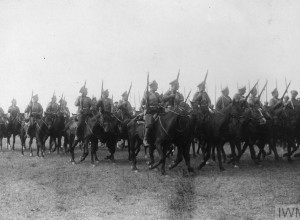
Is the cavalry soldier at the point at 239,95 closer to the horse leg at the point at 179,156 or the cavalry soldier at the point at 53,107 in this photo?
the horse leg at the point at 179,156

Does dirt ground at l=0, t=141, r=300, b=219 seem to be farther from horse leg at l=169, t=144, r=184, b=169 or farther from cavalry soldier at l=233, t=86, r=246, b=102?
cavalry soldier at l=233, t=86, r=246, b=102

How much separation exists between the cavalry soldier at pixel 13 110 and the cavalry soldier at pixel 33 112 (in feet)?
17.3

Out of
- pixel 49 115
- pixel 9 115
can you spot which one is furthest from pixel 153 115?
pixel 9 115

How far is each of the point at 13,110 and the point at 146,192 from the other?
1672cm

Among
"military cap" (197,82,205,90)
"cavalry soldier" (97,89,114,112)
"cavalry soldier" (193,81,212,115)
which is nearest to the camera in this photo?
"cavalry soldier" (193,81,212,115)

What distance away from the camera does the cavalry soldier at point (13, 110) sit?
24891 mm

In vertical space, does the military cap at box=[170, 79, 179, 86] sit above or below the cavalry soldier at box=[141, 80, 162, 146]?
above

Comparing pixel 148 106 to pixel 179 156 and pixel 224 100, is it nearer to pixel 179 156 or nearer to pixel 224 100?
pixel 179 156

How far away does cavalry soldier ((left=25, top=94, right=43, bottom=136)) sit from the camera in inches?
776

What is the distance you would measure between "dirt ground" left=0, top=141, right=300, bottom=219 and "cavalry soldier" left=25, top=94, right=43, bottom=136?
469 cm

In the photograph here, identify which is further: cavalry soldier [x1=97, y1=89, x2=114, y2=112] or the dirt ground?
cavalry soldier [x1=97, y1=89, x2=114, y2=112]

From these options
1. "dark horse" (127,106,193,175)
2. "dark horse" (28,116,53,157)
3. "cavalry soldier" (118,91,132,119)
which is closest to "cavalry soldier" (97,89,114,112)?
"cavalry soldier" (118,91,132,119)

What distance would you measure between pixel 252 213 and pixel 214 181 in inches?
125

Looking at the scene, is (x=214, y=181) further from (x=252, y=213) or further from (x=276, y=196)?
(x=252, y=213)
